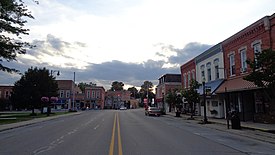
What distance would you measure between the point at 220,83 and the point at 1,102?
246 feet

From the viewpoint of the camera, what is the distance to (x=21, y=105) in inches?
1960

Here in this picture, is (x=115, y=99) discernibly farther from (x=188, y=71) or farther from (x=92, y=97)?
(x=188, y=71)

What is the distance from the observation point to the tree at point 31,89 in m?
49.0

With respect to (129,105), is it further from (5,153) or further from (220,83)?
(5,153)

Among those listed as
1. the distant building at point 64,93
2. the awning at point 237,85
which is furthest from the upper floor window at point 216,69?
the distant building at point 64,93

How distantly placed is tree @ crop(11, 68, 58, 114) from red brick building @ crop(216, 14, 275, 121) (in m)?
33.7

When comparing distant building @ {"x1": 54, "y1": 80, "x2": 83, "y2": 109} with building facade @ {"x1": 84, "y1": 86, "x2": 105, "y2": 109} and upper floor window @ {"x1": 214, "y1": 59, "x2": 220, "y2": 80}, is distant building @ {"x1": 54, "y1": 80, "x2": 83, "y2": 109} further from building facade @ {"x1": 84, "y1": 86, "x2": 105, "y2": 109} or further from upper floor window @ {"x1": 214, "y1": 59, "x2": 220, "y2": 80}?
upper floor window @ {"x1": 214, "y1": 59, "x2": 220, "y2": 80}

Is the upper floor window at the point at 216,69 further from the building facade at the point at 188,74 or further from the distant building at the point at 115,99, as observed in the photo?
the distant building at the point at 115,99

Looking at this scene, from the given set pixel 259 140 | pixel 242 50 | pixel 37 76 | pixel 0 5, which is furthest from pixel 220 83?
pixel 37 76

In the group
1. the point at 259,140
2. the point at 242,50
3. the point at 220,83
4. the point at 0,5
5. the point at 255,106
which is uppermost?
the point at 0,5

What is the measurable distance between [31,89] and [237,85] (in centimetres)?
3747

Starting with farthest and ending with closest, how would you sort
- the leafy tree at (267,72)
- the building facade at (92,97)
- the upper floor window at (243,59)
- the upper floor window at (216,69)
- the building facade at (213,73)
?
the building facade at (92,97)
the upper floor window at (216,69)
the building facade at (213,73)
the upper floor window at (243,59)
the leafy tree at (267,72)

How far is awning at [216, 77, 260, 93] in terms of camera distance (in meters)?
21.8

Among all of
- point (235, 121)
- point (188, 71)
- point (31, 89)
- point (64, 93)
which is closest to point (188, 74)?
point (188, 71)
